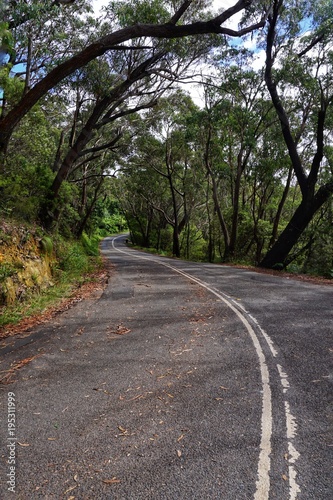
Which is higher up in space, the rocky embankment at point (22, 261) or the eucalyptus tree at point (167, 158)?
the eucalyptus tree at point (167, 158)

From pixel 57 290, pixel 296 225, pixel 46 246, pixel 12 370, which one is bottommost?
pixel 12 370

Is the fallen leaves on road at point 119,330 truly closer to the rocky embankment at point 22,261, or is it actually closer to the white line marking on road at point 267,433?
the white line marking on road at point 267,433

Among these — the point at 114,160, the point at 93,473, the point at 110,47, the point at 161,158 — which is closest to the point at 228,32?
the point at 110,47

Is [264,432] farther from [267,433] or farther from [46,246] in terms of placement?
[46,246]

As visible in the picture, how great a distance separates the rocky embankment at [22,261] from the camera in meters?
7.63

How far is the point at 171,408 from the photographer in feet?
12.7

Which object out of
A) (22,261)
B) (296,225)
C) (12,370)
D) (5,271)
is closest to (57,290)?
(22,261)

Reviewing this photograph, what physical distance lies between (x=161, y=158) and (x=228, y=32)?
22132 millimetres

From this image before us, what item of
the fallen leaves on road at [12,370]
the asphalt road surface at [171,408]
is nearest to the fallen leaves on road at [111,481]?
the asphalt road surface at [171,408]

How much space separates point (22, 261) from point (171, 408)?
6473mm

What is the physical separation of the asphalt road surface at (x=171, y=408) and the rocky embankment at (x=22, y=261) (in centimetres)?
146

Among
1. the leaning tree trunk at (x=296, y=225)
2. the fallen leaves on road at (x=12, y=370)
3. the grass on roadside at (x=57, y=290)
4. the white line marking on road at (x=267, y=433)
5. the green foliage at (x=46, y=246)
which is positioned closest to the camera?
the white line marking on road at (x=267, y=433)

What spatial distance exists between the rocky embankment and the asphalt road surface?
1459 millimetres

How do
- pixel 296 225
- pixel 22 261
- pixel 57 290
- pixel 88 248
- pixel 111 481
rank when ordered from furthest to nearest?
pixel 88 248, pixel 296 225, pixel 57 290, pixel 22 261, pixel 111 481
